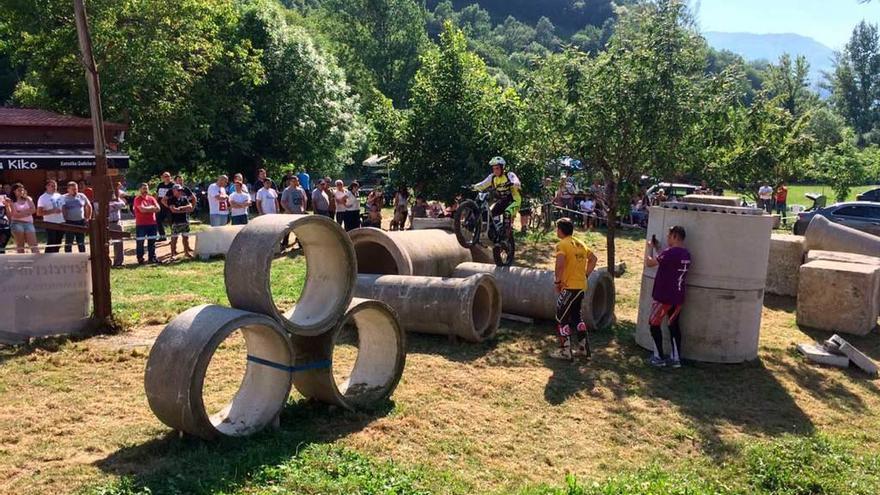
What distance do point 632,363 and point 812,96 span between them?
77.6 metres

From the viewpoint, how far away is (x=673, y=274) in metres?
10.2

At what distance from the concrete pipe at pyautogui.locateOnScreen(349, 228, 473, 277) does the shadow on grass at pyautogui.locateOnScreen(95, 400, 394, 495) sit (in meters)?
4.85

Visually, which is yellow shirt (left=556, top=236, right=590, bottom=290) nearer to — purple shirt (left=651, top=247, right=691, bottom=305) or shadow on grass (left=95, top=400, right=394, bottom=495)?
purple shirt (left=651, top=247, right=691, bottom=305)

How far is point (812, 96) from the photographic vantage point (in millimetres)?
77875

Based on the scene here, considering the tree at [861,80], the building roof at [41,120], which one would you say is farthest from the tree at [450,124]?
the tree at [861,80]

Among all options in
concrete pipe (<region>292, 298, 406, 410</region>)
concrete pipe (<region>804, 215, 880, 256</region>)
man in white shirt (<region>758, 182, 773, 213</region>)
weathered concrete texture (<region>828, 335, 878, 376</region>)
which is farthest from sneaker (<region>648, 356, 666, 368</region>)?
man in white shirt (<region>758, 182, 773, 213</region>)

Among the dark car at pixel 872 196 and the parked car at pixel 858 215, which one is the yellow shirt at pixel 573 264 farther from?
the dark car at pixel 872 196

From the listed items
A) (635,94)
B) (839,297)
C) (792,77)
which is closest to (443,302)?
(635,94)

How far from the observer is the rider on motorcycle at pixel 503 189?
13.5 metres

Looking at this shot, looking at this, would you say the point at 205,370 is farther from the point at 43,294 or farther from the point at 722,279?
the point at 722,279

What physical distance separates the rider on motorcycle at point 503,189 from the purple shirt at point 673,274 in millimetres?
3846

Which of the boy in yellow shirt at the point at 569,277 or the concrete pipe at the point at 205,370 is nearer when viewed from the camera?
the concrete pipe at the point at 205,370

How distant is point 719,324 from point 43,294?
30.1ft

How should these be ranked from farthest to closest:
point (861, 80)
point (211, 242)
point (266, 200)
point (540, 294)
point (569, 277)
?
point (861, 80) < point (266, 200) < point (211, 242) < point (540, 294) < point (569, 277)
